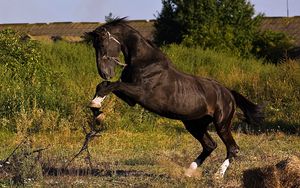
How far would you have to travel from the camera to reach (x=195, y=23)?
1271 inches

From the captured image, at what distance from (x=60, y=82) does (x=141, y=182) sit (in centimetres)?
1201

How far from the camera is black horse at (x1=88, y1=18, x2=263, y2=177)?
30.9 ft

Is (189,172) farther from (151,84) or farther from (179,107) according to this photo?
(151,84)

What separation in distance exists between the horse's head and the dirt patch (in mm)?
2655

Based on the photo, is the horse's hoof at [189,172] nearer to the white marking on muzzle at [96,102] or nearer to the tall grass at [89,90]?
the white marking on muzzle at [96,102]

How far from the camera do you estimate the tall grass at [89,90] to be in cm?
1753

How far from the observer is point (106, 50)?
954 cm

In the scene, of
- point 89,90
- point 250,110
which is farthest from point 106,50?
point 89,90

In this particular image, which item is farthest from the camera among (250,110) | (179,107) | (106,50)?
(250,110)

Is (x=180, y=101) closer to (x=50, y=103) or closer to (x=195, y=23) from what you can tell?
(x=50, y=103)

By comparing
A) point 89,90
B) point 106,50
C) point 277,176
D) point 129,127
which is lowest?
point 129,127

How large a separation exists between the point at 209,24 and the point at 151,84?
2273cm

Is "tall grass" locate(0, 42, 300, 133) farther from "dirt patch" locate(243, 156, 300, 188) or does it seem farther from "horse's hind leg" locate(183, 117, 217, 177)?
"dirt patch" locate(243, 156, 300, 188)

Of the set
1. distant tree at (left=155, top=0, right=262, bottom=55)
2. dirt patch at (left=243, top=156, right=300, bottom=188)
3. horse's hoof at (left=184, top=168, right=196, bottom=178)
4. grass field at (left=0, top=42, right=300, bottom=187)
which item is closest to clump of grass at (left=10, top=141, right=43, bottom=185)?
grass field at (left=0, top=42, right=300, bottom=187)
